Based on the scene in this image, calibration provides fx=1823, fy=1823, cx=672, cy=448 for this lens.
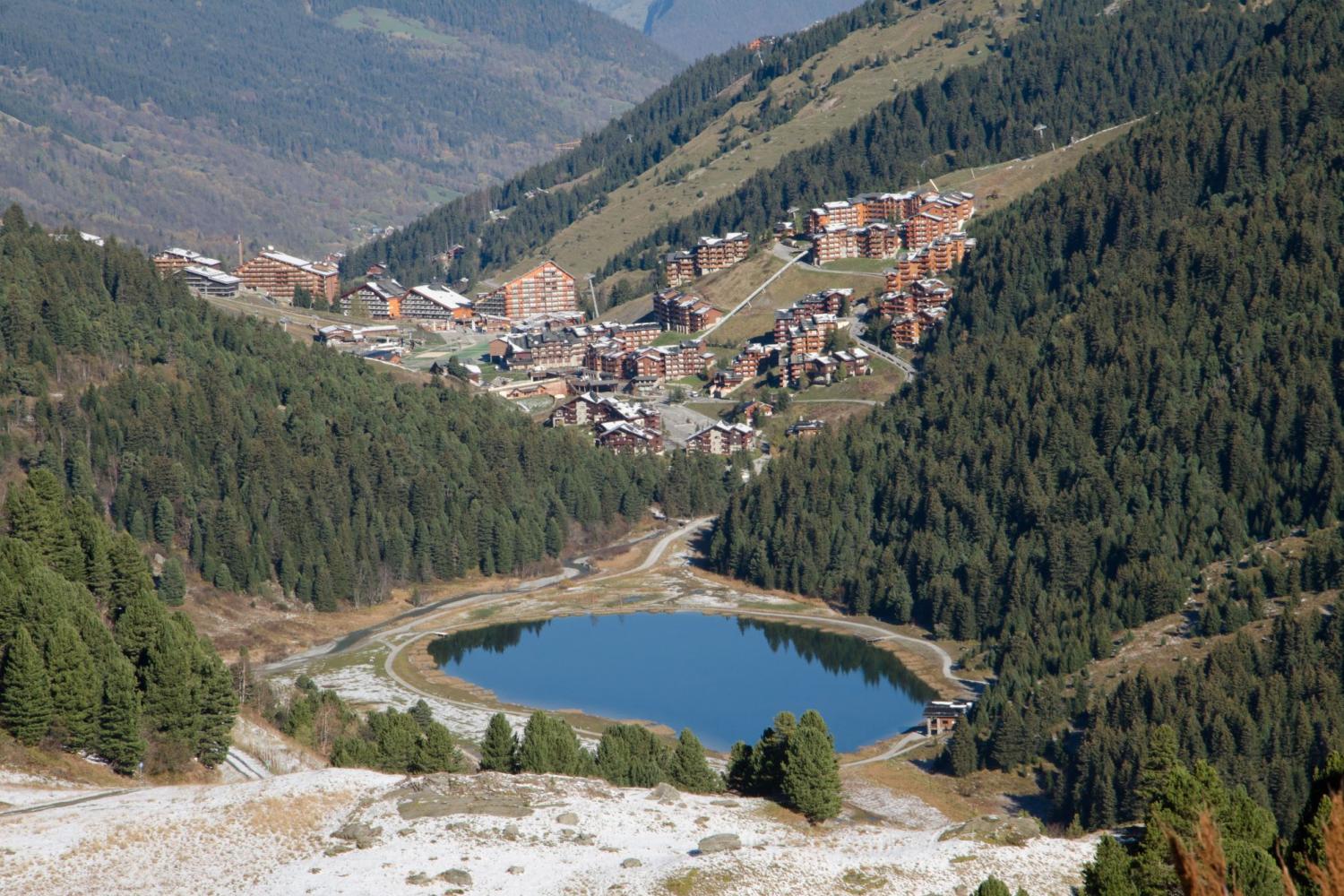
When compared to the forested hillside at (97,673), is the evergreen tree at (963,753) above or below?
below

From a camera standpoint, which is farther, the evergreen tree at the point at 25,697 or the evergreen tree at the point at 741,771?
the evergreen tree at the point at 741,771

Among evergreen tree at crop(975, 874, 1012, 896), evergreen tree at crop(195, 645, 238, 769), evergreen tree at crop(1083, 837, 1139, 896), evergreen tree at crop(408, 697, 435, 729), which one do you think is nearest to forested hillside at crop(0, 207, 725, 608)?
evergreen tree at crop(408, 697, 435, 729)

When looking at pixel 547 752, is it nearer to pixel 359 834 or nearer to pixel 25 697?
pixel 359 834

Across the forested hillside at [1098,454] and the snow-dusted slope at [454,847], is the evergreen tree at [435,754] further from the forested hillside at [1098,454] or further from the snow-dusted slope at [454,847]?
the forested hillside at [1098,454]

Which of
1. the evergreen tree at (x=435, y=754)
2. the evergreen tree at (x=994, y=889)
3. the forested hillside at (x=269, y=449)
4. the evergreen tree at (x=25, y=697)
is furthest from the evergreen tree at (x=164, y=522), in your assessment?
the evergreen tree at (x=994, y=889)

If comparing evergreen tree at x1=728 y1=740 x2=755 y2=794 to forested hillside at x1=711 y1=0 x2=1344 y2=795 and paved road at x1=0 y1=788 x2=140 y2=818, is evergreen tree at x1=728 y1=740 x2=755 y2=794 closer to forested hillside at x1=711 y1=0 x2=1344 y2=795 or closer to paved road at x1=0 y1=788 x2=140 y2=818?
paved road at x1=0 y1=788 x2=140 y2=818

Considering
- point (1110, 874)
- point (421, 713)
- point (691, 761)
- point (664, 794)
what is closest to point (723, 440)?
point (421, 713)

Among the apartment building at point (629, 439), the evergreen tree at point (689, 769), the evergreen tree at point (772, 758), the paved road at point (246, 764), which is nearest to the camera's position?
the evergreen tree at point (772, 758)

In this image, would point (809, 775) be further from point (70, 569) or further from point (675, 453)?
point (675, 453)
